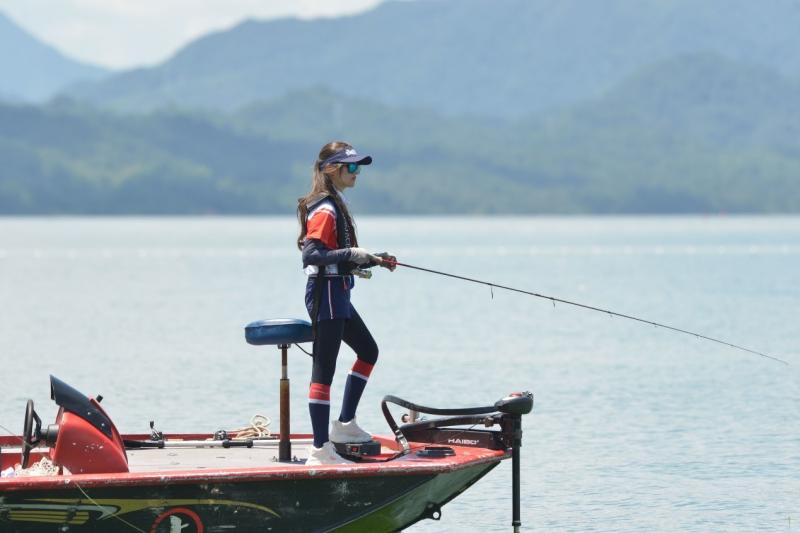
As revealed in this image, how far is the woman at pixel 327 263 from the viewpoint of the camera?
1073 cm

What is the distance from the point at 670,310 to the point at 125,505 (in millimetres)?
35534

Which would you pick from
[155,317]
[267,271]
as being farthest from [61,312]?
[267,271]

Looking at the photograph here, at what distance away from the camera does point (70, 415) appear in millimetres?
10609

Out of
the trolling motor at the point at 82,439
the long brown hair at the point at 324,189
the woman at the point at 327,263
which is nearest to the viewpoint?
the trolling motor at the point at 82,439

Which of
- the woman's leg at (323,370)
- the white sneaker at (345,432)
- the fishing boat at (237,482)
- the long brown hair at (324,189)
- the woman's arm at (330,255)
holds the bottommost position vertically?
the fishing boat at (237,482)

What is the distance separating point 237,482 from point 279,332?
111cm

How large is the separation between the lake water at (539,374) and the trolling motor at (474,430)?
8.46ft

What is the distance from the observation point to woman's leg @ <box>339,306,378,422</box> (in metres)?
11.1

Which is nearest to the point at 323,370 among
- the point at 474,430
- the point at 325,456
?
the point at 325,456

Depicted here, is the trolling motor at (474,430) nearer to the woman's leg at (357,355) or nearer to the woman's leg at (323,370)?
the woman's leg at (357,355)

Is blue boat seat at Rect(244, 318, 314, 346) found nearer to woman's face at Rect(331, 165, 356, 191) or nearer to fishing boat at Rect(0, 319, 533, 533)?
fishing boat at Rect(0, 319, 533, 533)

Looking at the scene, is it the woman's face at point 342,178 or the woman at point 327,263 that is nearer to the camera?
the woman at point 327,263

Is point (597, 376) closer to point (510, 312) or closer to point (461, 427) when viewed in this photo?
point (461, 427)

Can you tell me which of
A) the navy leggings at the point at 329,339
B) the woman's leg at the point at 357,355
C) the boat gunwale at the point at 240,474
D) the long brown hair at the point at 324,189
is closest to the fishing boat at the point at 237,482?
the boat gunwale at the point at 240,474
